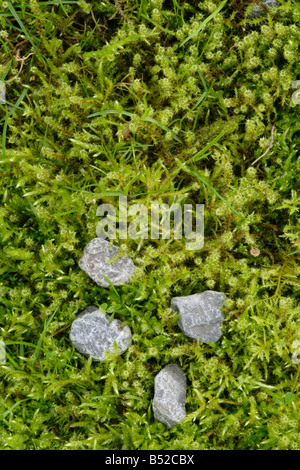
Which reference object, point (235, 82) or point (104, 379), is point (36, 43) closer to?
point (235, 82)

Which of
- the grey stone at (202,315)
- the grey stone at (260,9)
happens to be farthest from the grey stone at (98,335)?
the grey stone at (260,9)

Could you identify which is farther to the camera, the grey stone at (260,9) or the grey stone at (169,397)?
the grey stone at (260,9)

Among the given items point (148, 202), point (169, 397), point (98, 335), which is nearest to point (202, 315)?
point (169, 397)

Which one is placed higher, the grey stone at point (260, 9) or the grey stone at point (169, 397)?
the grey stone at point (260, 9)

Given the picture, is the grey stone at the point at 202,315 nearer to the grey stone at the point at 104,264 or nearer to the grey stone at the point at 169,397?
the grey stone at the point at 169,397
